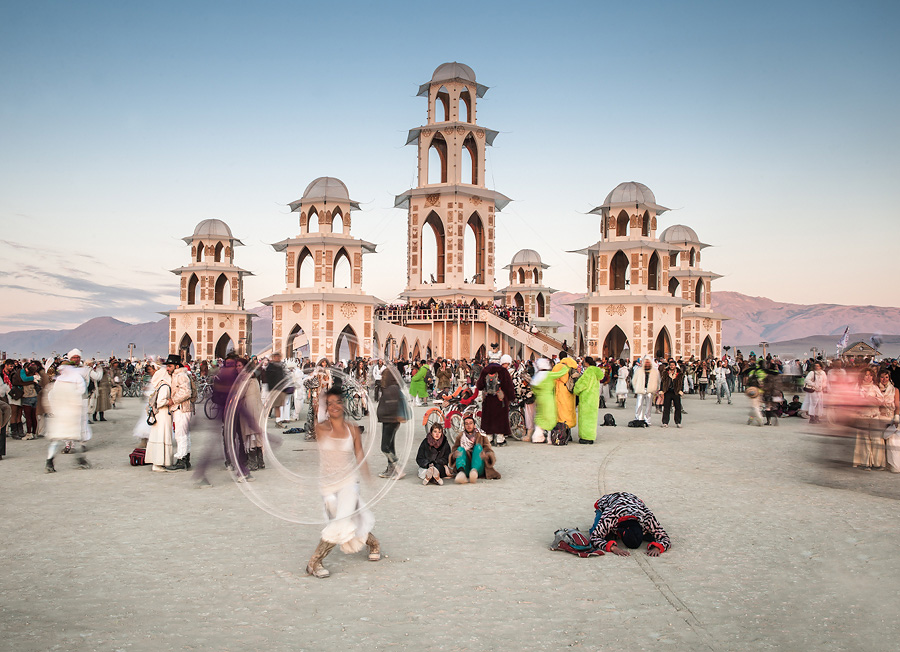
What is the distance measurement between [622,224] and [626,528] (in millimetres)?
34519

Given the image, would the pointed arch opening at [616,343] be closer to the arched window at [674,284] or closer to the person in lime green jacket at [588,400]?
the arched window at [674,284]

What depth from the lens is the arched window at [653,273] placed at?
38.4 m

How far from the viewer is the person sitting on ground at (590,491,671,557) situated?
6.22 metres

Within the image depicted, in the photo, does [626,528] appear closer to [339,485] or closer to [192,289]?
[339,485]

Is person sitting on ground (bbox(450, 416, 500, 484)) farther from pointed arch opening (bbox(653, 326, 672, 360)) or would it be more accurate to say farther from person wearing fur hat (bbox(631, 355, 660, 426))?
pointed arch opening (bbox(653, 326, 672, 360))

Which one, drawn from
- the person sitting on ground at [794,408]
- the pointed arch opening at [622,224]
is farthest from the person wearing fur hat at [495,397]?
the pointed arch opening at [622,224]

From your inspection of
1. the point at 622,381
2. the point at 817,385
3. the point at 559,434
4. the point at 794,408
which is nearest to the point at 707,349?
the point at 622,381

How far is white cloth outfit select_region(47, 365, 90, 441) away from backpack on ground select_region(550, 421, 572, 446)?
789 cm

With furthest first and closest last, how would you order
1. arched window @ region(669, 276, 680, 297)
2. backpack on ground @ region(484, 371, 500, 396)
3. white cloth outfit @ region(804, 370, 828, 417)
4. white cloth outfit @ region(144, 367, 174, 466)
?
arched window @ region(669, 276, 680, 297) → white cloth outfit @ region(804, 370, 828, 417) → backpack on ground @ region(484, 371, 500, 396) → white cloth outfit @ region(144, 367, 174, 466)

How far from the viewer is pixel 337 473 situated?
546 cm

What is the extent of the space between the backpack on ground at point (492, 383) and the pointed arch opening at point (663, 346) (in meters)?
26.3

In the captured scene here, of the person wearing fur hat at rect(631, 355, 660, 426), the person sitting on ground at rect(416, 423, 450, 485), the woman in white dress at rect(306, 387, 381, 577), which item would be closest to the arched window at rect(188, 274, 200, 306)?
the person wearing fur hat at rect(631, 355, 660, 426)

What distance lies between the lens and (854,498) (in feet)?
27.3

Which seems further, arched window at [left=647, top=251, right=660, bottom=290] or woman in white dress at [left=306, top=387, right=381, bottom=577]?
arched window at [left=647, top=251, right=660, bottom=290]
